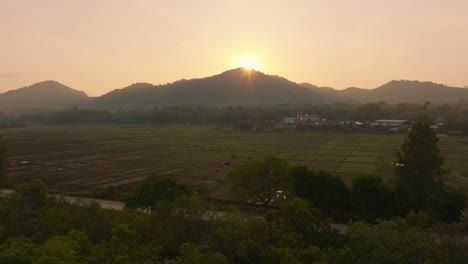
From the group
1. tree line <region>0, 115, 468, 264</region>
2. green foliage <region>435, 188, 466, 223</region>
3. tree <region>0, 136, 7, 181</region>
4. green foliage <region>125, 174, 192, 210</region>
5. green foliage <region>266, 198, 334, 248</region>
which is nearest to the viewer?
tree line <region>0, 115, 468, 264</region>

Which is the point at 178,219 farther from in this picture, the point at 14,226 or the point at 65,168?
the point at 65,168

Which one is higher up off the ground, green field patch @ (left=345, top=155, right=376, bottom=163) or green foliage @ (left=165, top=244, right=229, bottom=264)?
green foliage @ (left=165, top=244, right=229, bottom=264)

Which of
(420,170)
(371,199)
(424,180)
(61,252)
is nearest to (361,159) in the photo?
(371,199)

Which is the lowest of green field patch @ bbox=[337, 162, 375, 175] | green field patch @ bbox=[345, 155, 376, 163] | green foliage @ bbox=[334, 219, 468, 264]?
green field patch @ bbox=[337, 162, 375, 175]

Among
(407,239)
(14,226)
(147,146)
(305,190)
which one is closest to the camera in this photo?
(407,239)

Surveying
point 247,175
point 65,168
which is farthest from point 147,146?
point 247,175

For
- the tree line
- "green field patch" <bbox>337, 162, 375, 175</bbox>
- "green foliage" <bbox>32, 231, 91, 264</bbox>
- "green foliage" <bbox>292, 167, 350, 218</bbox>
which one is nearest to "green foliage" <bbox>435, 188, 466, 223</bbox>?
the tree line

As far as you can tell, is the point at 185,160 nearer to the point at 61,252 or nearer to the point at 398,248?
the point at 61,252

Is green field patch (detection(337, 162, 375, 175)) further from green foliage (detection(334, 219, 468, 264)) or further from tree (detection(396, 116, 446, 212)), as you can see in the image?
green foliage (detection(334, 219, 468, 264))
